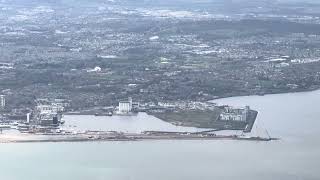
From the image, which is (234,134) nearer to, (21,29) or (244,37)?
(244,37)

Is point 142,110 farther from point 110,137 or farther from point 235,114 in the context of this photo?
point 110,137

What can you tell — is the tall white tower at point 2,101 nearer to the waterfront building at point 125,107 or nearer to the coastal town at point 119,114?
the coastal town at point 119,114

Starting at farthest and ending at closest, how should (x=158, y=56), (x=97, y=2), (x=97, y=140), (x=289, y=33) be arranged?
(x=97, y=2), (x=289, y=33), (x=158, y=56), (x=97, y=140)

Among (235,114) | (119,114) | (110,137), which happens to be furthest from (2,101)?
(235,114)

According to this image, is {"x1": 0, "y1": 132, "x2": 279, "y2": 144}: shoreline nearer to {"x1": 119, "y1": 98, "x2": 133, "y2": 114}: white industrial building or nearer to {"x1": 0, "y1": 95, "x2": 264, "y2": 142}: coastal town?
{"x1": 0, "y1": 95, "x2": 264, "y2": 142}: coastal town

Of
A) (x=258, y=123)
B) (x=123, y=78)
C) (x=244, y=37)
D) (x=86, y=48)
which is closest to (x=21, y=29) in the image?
(x=86, y=48)

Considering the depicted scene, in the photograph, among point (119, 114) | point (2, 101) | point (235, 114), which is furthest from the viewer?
point (2, 101)

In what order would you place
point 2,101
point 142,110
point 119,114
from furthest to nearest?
point 2,101, point 142,110, point 119,114

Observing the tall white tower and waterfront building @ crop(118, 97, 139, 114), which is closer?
waterfront building @ crop(118, 97, 139, 114)

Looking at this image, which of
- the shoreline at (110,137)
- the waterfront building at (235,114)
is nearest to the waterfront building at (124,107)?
the waterfront building at (235,114)

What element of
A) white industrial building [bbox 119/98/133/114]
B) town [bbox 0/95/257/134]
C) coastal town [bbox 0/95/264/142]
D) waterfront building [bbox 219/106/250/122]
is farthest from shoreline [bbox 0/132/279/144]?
white industrial building [bbox 119/98/133/114]

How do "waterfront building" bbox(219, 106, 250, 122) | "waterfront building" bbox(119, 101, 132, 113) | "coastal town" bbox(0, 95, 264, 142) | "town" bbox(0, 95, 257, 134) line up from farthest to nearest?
1. "waterfront building" bbox(119, 101, 132, 113)
2. "waterfront building" bbox(219, 106, 250, 122)
3. "town" bbox(0, 95, 257, 134)
4. "coastal town" bbox(0, 95, 264, 142)
